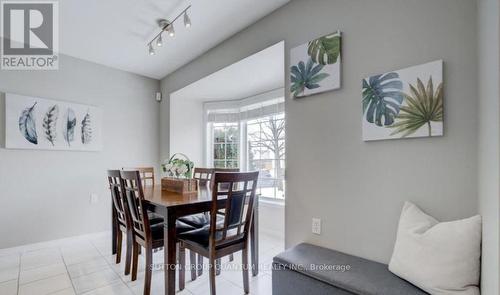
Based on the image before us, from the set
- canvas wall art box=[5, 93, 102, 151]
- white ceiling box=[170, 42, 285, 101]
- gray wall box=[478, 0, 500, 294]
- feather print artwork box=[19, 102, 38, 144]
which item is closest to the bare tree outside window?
white ceiling box=[170, 42, 285, 101]

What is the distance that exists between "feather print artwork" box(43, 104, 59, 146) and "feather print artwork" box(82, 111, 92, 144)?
312mm

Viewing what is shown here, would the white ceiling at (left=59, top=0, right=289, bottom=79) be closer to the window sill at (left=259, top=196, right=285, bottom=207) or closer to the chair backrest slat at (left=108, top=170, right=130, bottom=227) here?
the chair backrest slat at (left=108, top=170, right=130, bottom=227)

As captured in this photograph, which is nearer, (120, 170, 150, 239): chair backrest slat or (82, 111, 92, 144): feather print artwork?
(120, 170, 150, 239): chair backrest slat

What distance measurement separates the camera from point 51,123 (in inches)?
123

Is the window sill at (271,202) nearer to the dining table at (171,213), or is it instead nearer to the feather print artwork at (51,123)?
the dining table at (171,213)

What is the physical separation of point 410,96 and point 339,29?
772 millimetres

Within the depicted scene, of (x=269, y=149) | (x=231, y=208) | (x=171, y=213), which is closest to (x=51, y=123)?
(x=171, y=213)

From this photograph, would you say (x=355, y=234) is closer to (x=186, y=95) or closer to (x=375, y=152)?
(x=375, y=152)

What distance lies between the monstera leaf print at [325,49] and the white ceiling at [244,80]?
39 centimetres

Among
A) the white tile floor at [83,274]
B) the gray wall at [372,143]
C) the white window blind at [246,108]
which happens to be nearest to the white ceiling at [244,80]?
the white window blind at [246,108]

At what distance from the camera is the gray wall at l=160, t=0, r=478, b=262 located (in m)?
1.36

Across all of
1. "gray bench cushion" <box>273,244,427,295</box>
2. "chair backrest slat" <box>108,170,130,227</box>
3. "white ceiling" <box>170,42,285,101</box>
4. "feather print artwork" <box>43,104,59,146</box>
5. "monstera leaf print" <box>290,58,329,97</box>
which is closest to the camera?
"gray bench cushion" <box>273,244,427,295</box>

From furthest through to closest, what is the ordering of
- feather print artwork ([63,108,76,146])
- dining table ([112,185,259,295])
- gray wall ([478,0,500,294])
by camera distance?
1. feather print artwork ([63,108,76,146])
2. dining table ([112,185,259,295])
3. gray wall ([478,0,500,294])

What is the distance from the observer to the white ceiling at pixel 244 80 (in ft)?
8.73
